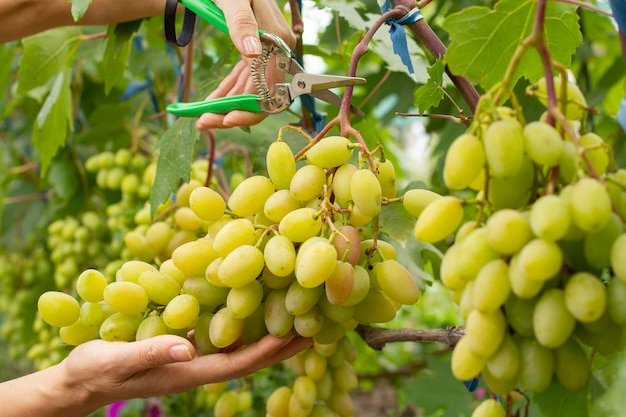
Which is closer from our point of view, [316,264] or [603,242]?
[603,242]

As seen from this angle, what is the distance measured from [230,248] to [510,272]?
314mm

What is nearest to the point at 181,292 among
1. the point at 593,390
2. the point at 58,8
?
the point at 593,390

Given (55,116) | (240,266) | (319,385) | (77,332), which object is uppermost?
(240,266)

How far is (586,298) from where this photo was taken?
1.57ft

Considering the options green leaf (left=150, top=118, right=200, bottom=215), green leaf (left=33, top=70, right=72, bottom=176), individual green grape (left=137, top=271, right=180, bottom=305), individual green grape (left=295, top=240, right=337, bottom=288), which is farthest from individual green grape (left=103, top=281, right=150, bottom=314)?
green leaf (left=33, top=70, right=72, bottom=176)

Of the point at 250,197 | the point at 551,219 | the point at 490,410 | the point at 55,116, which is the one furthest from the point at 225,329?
the point at 55,116

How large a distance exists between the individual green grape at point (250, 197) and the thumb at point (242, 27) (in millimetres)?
170

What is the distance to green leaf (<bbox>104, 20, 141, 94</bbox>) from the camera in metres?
1.26

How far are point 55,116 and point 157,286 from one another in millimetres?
835

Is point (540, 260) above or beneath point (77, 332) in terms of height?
above

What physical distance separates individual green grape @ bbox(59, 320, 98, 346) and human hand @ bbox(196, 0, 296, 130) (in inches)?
12.3

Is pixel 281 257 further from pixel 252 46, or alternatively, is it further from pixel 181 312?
pixel 252 46

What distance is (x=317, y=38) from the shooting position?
172 cm

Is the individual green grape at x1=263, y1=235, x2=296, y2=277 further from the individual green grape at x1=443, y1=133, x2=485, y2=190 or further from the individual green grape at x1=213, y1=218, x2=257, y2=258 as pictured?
the individual green grape at x1=443, y1=133, x2=485, y2=190
